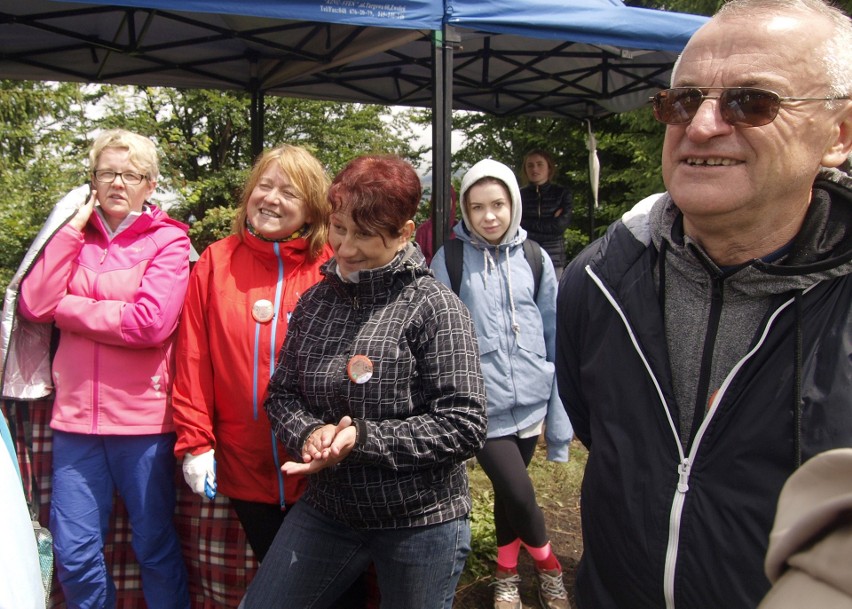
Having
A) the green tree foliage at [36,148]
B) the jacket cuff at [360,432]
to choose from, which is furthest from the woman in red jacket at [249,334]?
the green tree foliage at [36,148]

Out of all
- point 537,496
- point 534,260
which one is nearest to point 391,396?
point 534,260

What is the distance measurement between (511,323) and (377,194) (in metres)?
1.14

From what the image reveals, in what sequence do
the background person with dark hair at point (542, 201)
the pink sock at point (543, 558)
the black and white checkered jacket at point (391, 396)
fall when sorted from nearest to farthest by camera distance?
1. the black and white checkered jacket at point (391, 396)
2. the pink sock at point (543, 558)
3. the background person with dark hair at point (542, 201)

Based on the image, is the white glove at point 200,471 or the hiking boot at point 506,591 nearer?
the white glove at point 200,471

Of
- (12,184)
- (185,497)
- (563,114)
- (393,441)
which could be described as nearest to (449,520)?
(393,441)

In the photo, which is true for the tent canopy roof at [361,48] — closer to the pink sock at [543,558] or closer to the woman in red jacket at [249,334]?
the woman in red jacket at [249,334]

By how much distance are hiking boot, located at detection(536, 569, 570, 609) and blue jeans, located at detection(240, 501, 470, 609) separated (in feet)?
3.85

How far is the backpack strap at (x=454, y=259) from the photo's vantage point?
9.84 ft

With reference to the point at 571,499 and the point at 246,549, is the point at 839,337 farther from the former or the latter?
the point at 571,499

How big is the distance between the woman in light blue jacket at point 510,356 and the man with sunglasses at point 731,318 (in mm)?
1365

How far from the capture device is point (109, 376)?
2.41 m

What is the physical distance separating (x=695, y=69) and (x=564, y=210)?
472 cm

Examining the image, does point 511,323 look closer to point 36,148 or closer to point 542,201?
point 542,201

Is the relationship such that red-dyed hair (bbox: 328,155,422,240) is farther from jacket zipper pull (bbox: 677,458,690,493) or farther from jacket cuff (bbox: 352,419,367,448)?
jacket zipper pull (bbox: 677,458,690,493)
